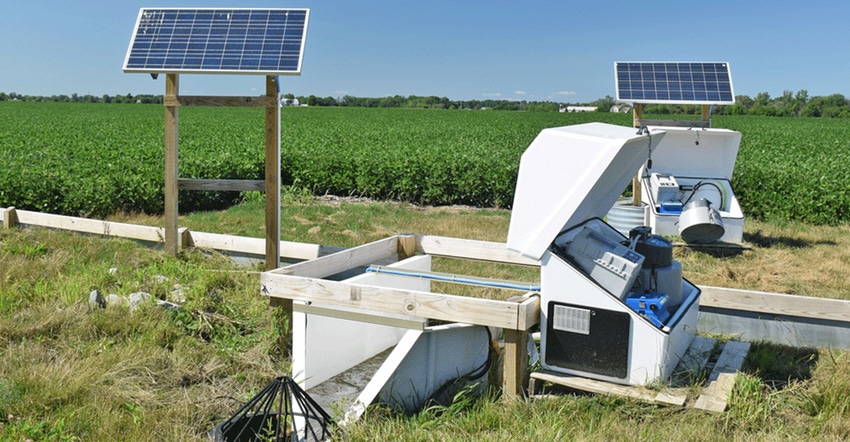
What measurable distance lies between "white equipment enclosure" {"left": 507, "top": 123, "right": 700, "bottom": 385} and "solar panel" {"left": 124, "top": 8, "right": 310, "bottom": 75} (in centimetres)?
335

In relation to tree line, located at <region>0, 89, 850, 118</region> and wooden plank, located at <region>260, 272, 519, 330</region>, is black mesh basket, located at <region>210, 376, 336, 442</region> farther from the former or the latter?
tree line, located at <region>0, 89, 850, 118</region>

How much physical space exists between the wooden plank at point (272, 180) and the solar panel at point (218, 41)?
29 cm

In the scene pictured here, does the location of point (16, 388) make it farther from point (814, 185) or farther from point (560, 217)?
point (814, 185)

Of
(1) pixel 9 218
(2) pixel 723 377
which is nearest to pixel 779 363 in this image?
(2) pixel 723 377

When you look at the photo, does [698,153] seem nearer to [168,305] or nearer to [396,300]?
[396,300]

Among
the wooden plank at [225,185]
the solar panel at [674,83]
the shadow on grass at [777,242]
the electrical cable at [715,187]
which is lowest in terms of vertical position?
the shadow on grass at [777,242]

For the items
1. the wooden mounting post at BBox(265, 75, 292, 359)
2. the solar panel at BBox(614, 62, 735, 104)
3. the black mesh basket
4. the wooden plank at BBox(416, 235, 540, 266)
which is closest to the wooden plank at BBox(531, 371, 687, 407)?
the black mesh basket

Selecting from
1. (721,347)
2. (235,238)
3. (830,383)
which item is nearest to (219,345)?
(235,238)

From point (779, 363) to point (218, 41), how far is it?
6.07m

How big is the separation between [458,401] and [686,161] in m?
7.02

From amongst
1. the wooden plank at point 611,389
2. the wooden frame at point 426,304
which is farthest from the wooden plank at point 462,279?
the wooden plank at point 611,389

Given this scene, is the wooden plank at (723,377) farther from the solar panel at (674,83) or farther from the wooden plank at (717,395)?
the solar panel at (674,83)

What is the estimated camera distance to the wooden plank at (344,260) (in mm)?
5676

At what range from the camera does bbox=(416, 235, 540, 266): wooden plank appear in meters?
6.28
